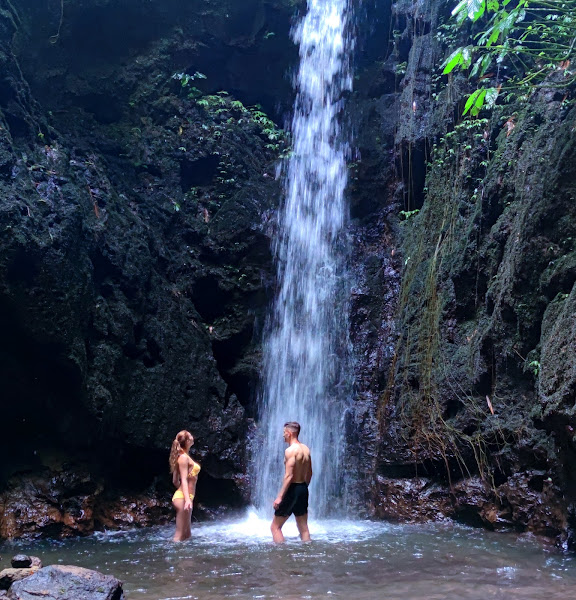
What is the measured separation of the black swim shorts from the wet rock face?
271cm

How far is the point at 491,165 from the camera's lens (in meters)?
8.86

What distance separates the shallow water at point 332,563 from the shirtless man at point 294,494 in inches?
9.9

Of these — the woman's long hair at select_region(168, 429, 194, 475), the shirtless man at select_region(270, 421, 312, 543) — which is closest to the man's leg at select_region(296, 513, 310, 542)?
the shirtless man at select_region(270, 421, 312, 543)

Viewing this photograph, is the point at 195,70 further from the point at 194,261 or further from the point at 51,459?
the point at 51,459

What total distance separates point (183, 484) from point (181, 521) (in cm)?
44

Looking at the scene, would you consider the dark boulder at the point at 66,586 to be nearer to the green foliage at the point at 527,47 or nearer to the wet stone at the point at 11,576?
the wet stone at the point at 11,576

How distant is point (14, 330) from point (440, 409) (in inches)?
243

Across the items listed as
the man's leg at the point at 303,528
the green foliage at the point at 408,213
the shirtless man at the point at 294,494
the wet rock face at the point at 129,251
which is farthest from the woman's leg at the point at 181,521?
the green foliage at the point at 408,213

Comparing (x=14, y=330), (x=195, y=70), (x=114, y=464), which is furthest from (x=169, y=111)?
(x=114, y=464)

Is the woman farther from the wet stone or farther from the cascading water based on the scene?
the wet stone

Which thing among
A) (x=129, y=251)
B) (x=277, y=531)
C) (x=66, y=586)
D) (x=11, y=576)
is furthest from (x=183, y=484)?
(x=129, y=251)

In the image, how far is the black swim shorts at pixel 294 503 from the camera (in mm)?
6582

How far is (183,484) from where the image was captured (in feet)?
22.1

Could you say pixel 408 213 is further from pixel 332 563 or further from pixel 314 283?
pixel 332 563
